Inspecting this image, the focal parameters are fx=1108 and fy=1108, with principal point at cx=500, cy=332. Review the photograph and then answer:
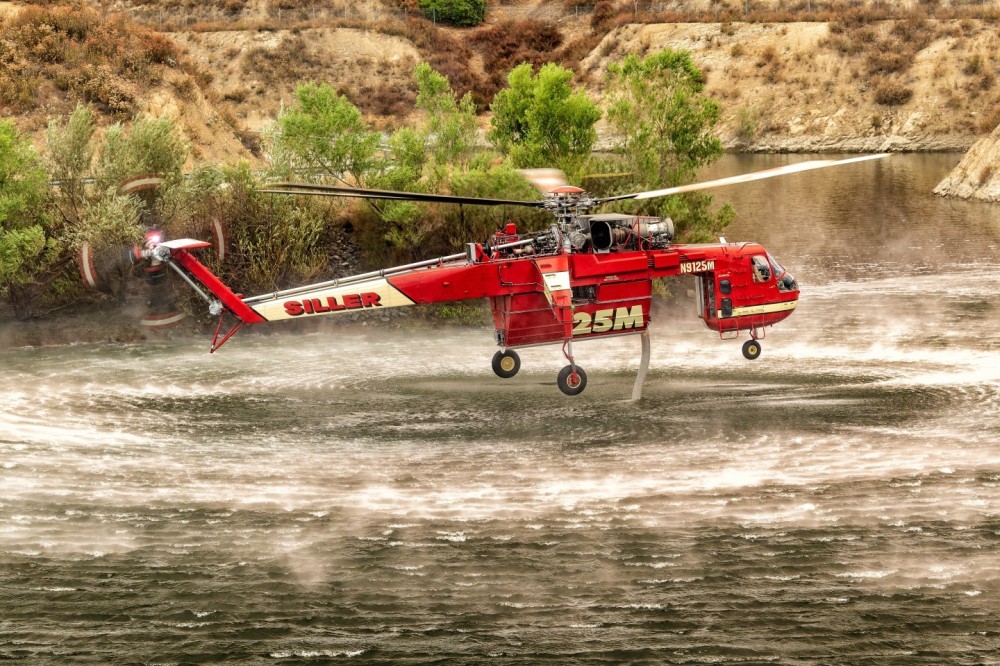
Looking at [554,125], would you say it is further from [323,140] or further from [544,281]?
[544,281]

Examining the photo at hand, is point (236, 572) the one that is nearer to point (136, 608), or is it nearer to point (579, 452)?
point (136, 608)

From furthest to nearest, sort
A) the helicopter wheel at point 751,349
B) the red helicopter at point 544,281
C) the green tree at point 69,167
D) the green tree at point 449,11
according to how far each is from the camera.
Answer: the green tree at point 449,11
the green tree at point 69,167
the helicopter wheel at point 751,349
the red helicopter at point 544,281

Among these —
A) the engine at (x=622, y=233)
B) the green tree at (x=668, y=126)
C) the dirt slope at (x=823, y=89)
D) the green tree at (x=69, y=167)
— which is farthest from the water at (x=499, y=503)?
the dirt slope at (x=823, y=89)

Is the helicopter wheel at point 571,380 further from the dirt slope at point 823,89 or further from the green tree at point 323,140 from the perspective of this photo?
the dirt slope at point 823,89

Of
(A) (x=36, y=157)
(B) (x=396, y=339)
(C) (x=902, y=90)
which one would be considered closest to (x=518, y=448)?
(B) (x=396, y=339)

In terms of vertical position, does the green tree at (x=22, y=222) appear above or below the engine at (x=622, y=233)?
above

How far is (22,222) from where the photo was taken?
32594 mm

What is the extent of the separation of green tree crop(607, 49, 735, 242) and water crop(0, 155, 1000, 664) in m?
7.57

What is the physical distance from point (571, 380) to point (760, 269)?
4.94 m

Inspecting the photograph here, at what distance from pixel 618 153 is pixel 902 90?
55.3 metres

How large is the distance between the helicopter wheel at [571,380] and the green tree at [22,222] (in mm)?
16364

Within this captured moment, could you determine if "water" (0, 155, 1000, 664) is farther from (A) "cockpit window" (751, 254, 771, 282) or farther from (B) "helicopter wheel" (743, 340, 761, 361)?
(A) "cockpit window" (751, 254, 771, 282)

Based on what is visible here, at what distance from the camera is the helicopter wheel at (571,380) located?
23.0 m

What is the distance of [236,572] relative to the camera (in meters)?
17.0
